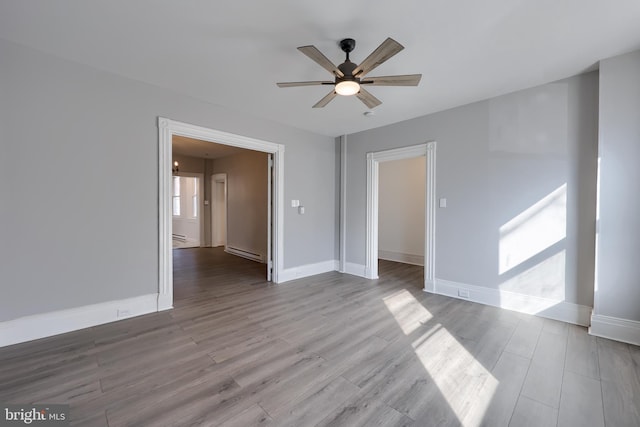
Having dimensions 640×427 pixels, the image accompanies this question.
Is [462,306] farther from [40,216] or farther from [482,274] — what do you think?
[40,216]

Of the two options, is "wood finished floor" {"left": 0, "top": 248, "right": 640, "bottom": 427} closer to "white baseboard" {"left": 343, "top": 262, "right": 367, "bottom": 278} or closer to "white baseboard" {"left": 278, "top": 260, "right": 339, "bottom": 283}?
"white baseboard" {"left": 278, "top": 260, "right": 339, "bottom": 283}

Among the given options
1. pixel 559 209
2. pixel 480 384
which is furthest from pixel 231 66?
pixel 559 209

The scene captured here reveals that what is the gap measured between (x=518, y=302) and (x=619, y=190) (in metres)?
1.57

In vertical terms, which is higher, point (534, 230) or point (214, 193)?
point (214, 193)

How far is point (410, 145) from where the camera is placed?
165 inches

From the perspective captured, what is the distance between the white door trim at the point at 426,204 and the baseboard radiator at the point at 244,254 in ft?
9.07

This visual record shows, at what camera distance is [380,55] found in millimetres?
1950

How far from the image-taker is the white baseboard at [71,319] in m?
2.35

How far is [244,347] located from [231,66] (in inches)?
108

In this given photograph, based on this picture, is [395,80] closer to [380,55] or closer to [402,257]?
[380,55]

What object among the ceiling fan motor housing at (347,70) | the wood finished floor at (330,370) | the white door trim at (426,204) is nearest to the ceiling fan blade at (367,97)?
the ceiling fan motor housing at (347,70)

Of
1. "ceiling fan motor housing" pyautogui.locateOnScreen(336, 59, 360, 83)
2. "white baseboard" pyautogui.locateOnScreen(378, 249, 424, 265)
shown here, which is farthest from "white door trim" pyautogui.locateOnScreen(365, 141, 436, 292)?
"ceiling fan motor housing" pyautogui.locateOnScreen(336, 59, 360, 83)

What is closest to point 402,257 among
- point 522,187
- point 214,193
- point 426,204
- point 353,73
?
point 426,204

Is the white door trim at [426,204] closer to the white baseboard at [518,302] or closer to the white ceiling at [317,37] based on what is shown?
the white baseboard at [518,302]
